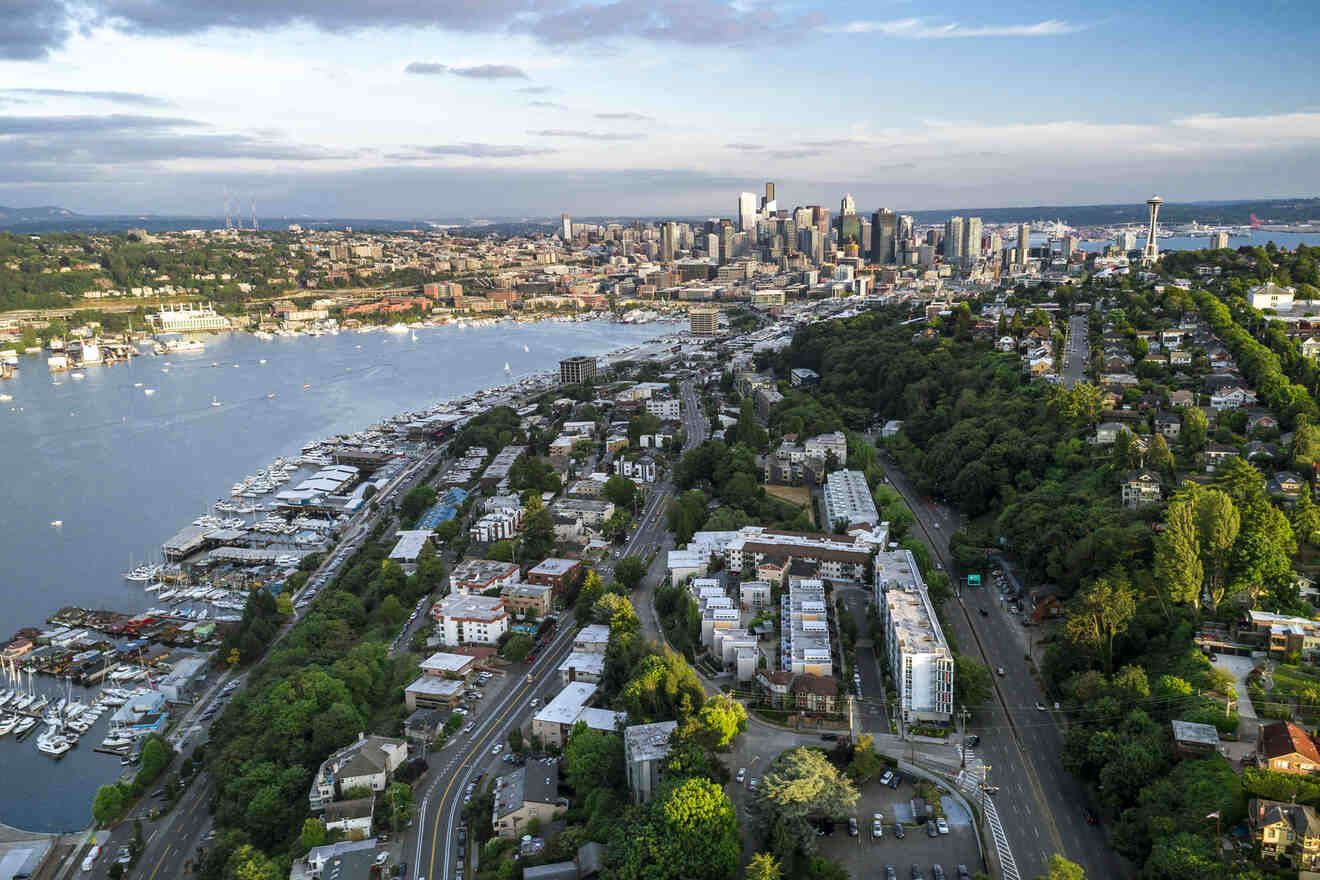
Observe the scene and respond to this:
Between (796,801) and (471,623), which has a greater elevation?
(796,801)

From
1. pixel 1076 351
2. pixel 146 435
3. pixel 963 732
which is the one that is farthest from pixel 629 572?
pixel 146 435

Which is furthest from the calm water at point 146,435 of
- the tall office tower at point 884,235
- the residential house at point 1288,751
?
the tall office tower at point 884,235

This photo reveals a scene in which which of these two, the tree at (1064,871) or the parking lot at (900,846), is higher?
the tree at (1064,871)

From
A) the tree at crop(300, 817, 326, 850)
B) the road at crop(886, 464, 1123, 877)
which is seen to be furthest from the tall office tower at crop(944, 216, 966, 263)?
the tree at crop(300, 817, 326, 850)

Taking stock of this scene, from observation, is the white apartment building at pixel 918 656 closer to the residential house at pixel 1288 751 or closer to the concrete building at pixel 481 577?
the residential house at pixel 1288 751

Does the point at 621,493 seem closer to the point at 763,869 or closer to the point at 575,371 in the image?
the point at 763,869

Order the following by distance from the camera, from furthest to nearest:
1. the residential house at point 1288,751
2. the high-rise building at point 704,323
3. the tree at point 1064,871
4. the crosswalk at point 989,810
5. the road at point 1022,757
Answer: the high-rise building at point 704,323, the road at point 1022,757, the crosswalk at point 989,810, the residential house at point 1288,751, the tree at point 1064,871

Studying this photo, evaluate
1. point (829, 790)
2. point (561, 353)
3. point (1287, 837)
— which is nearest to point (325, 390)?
point (561, 353)

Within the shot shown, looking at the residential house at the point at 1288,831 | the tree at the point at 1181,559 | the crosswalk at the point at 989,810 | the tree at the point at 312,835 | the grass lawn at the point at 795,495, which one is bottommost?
the tree at the point at 312,835
